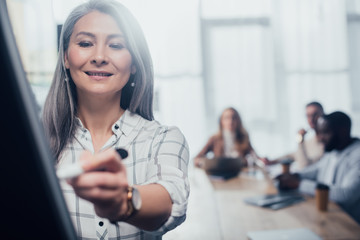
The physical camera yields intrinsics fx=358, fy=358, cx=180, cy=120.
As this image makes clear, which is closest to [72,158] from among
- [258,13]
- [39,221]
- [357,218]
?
[39,221]

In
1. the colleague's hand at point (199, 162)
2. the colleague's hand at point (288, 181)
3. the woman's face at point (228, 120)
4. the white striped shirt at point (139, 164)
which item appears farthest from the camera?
the woman's face at point (228, 120)

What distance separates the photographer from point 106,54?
0.33 meters

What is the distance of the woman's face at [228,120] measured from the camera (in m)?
2.24

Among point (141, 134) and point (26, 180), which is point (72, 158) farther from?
point (26, 180)

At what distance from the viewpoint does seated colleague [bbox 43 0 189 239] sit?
329 millimetres

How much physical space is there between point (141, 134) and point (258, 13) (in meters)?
1.56

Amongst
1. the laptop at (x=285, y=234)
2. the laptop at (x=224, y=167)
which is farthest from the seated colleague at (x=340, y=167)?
the laptop at (x=285, y=234)

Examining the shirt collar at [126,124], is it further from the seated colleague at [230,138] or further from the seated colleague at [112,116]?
the seated colleague at [230,138]

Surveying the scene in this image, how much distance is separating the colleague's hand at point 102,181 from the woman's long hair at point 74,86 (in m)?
0.15

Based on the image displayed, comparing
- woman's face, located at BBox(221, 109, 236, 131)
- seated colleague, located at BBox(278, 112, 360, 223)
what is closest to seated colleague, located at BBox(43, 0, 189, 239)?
seated colleague, located at BBox(278, 112, 360, 223)

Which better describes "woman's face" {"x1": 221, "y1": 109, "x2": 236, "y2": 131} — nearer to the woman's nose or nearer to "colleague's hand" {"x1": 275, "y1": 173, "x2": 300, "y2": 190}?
"colleague's hand" {"x1": 275, "y1": 173, "x2": 300, "y2": 190}

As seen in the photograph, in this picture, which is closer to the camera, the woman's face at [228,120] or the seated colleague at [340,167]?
the seated colleague at [340,167]

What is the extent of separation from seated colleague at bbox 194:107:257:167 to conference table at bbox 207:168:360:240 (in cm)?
69

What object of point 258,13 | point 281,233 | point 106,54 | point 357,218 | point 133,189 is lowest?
point 357,218
